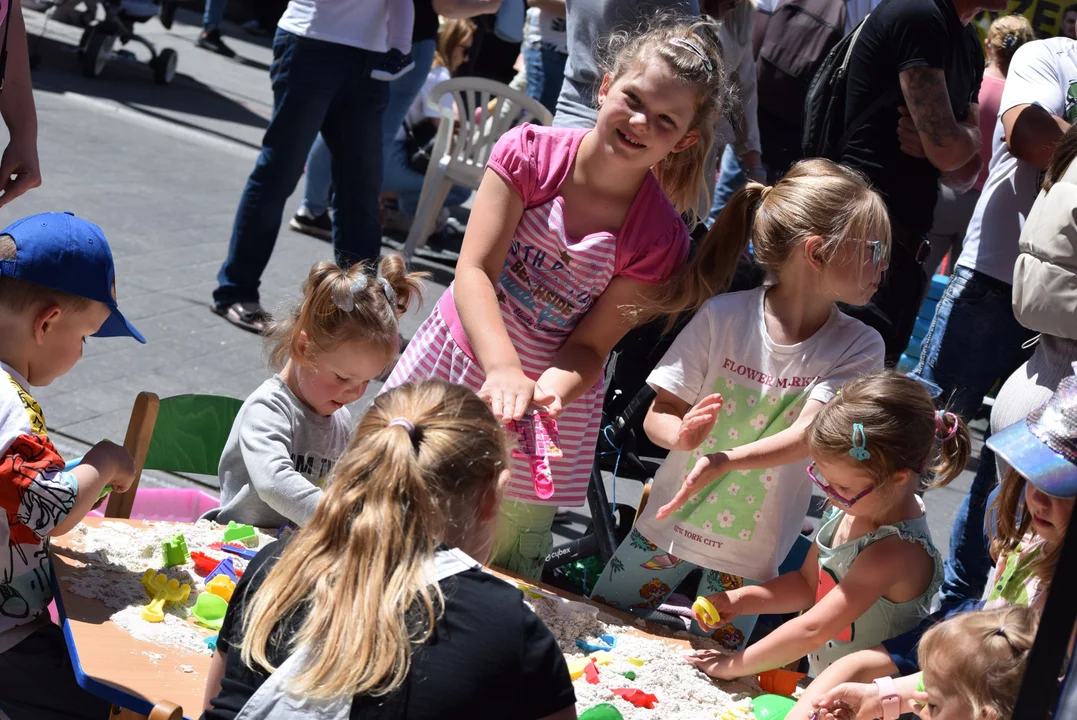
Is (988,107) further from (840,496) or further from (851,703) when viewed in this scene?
(851,703)

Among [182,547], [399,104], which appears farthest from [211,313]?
[182,547]

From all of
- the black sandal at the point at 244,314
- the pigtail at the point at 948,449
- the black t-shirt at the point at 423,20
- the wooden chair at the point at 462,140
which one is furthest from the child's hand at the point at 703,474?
the black t-shirt at the point at 423,20

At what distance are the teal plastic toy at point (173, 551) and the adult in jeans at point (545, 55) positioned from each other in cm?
393

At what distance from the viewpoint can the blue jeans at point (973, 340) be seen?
3656 millimetres

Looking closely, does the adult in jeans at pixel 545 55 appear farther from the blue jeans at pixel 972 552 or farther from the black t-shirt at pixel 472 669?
the black t-shirt at pixel 472 669

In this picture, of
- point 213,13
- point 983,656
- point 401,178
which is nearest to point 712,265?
point 983,656

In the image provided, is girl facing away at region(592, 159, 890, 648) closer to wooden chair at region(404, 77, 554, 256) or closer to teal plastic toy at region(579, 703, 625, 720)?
teal plastic toy at region(579, 703, 625, 720)

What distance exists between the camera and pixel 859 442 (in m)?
2.41

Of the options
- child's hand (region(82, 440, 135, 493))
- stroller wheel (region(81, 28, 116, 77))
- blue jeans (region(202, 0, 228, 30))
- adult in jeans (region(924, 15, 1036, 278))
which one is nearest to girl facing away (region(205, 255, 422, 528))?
child's hand (region(82, 440, 135, 493))

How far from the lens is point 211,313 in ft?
16.8

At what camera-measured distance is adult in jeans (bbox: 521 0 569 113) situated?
6.04m

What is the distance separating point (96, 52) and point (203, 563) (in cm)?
790

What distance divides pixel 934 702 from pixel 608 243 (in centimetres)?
130

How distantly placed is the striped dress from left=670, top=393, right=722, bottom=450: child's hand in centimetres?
34
